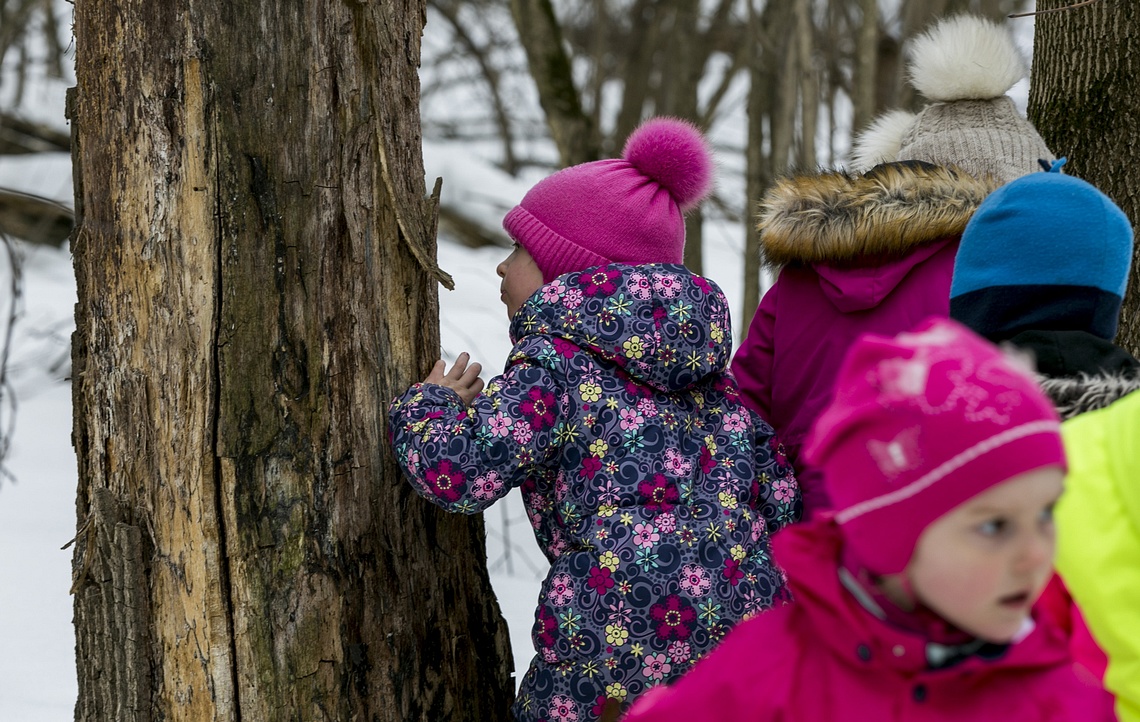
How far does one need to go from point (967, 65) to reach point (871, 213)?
70 cm

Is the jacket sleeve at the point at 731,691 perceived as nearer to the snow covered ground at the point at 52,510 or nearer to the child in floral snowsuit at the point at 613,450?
the child in floral snowsuit at the point at 613,450

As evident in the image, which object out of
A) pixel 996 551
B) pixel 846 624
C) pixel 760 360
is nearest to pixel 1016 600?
pixel 996 551

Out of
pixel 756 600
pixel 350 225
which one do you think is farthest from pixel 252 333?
pixel 756 600

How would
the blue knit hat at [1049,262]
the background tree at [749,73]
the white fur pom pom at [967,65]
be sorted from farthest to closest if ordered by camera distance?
1. the background tree at [749,73]
2. the white fur pom pom at [967,65]
3. the blue knit hat at [1049,262]

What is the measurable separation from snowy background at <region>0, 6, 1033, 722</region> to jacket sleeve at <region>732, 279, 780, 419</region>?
418 mm

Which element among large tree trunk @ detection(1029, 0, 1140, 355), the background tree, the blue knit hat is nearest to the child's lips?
the blue knit hat

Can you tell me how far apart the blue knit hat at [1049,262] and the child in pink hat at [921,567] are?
81 cm

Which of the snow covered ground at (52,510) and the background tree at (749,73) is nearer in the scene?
the snow covered ground at (52,510)

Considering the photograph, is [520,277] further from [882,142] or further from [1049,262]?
[882,142]

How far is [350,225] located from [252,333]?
30 centimetres

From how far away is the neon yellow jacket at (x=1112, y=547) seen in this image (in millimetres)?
1692

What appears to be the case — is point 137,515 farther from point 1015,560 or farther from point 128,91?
point 1015,560

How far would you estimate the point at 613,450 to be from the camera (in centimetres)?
232

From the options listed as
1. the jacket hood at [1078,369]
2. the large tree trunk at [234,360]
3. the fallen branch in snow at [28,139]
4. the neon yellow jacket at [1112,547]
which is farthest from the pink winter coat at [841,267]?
the fallen branch in snow at [28,139]
